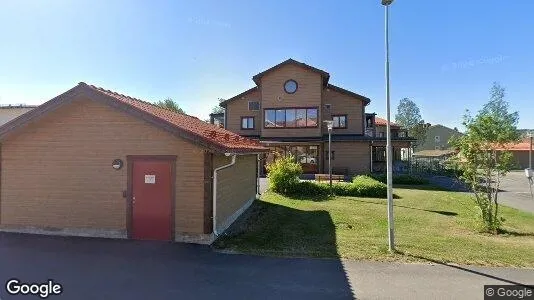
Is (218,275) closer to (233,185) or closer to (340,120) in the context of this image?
(233,185)

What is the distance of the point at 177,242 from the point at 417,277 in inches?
236

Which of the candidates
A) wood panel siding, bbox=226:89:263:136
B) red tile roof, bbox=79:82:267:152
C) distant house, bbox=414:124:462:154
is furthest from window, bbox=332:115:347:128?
distant house, bbox=414:124:462:154

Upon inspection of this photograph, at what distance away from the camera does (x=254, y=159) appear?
16.9 meters

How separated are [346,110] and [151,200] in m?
26.0

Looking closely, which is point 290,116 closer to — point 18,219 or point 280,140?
point 280,140

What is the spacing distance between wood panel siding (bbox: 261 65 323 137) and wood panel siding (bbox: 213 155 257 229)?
16.2 m

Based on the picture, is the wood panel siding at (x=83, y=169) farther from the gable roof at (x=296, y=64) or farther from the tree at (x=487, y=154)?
the gable roof at (x=296, y=64)

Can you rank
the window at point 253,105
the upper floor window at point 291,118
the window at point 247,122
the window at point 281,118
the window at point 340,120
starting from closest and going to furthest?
the upper floor window at point 291,118 < the window at point 281,118 < the window at point 340,120 < the window at point 253,105 < the window at point 247,122

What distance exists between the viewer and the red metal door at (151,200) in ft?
30.7

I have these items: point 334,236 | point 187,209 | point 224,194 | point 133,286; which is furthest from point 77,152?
point 334,236

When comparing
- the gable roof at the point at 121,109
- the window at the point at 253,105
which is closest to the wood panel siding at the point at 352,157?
the window at the point at 253,105

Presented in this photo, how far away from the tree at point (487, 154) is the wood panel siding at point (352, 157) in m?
18.8

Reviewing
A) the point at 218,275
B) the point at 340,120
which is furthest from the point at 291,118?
the point at 218,275

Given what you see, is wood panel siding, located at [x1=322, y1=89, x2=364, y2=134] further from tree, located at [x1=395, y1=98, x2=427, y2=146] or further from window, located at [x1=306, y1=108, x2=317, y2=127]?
tree, located at [x1=395, y1=98, x2=427, y2=146]
